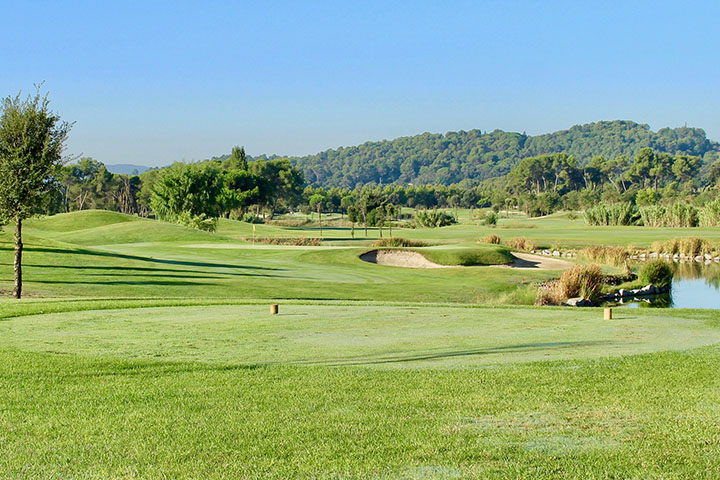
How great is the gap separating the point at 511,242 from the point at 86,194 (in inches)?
4305

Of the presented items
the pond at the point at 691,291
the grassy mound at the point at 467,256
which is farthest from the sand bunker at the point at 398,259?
the pond at the point at 691,291

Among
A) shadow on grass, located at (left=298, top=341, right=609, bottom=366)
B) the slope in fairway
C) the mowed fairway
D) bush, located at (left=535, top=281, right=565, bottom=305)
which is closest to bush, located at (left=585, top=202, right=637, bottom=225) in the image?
bush, located at (left=535, top=281, right=565, bottom=305)

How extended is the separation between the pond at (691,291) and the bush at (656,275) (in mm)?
617

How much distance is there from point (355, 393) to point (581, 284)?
24606 mm

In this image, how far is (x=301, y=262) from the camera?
127 feet

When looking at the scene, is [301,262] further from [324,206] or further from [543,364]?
[324,206]

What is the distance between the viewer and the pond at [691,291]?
103 feet

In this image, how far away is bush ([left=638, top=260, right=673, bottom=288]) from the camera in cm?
3584

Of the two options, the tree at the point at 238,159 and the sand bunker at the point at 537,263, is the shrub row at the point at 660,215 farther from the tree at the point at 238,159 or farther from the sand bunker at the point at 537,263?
the tree at the point at 238,159

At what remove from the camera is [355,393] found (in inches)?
317

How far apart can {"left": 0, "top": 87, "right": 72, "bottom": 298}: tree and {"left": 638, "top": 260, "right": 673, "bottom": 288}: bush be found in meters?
27.2

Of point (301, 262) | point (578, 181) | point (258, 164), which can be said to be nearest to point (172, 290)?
point (301, 262)

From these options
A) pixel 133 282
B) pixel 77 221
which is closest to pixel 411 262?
pixel 133 282

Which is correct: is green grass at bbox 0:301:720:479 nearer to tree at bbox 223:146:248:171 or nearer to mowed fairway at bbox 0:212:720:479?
mowed fairway at bbox 0:212:720:479
